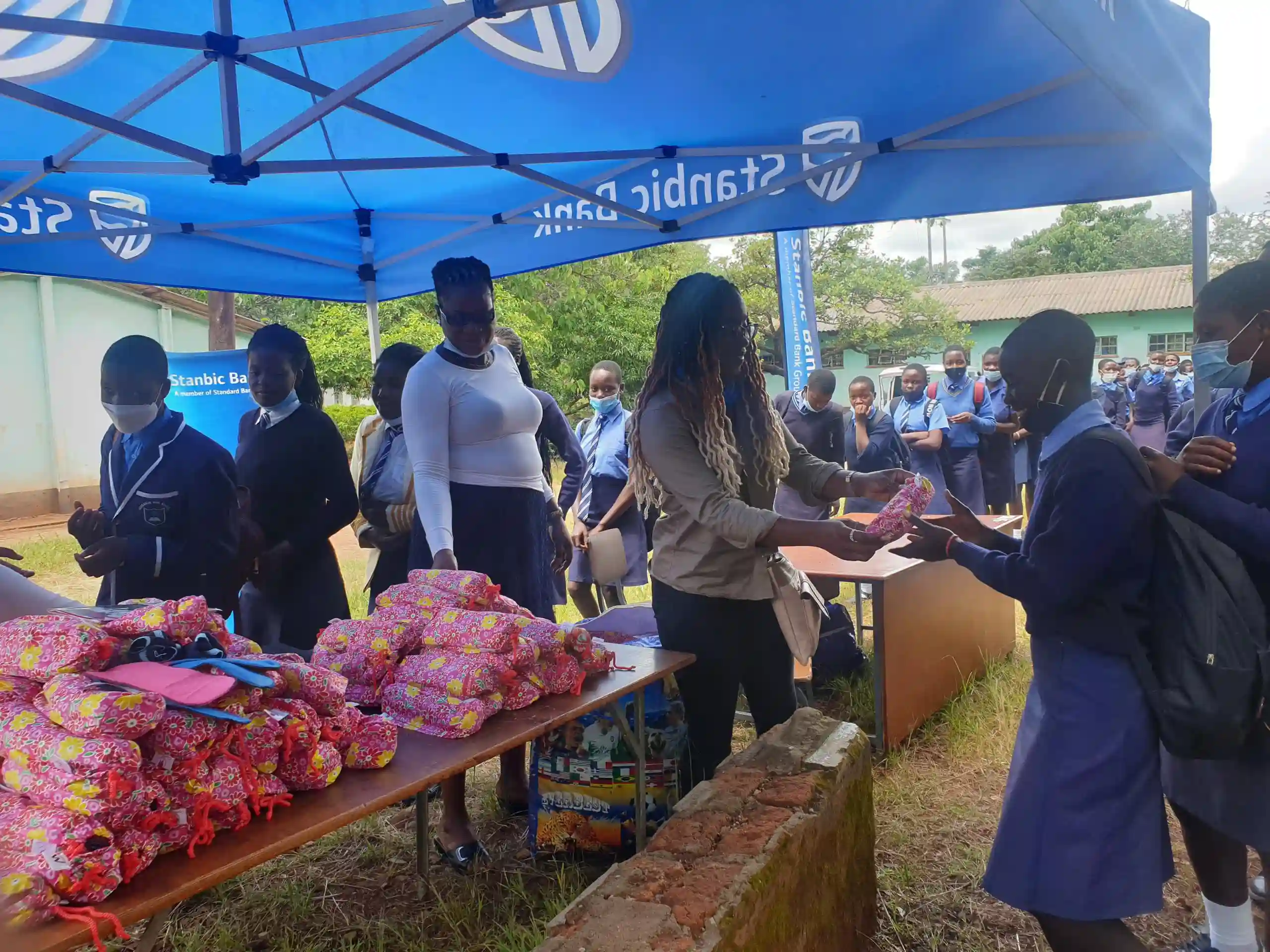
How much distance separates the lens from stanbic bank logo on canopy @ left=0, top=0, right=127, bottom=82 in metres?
2.53

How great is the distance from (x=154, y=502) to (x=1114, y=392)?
15391 millimetres

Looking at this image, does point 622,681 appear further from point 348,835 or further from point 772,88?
point 772,88

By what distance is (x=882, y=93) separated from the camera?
3160 mm

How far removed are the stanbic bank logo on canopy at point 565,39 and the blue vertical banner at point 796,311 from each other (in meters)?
7.52

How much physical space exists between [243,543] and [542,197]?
198cm

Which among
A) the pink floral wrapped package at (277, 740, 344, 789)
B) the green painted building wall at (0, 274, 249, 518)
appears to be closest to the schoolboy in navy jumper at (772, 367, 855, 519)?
the pink floral wrapped package at (277, 740, 344, 789)

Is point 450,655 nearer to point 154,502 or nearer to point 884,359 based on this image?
point 154,502

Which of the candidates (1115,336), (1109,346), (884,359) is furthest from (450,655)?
(1109,346)

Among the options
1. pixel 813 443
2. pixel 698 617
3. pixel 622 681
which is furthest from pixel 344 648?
pixel 813 443

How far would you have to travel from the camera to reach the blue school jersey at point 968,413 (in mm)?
8641

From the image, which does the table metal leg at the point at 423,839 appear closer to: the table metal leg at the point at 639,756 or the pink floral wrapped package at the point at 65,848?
the table metal leg at the point at 639,756

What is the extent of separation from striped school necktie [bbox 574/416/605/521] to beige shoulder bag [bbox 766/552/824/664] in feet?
9.86

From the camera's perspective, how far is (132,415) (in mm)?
3018

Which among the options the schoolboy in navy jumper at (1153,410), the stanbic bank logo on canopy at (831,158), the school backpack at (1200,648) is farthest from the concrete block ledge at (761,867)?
the schoolboy in navy jumper at (1153,410)
